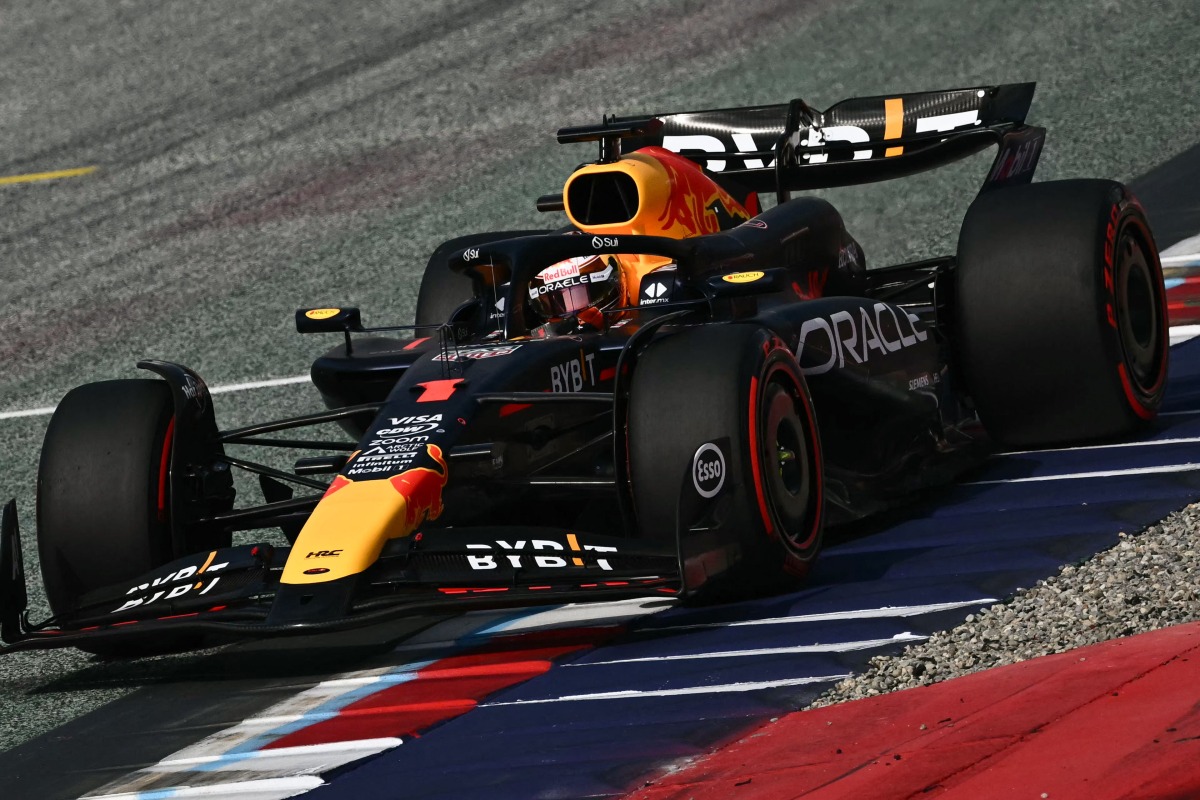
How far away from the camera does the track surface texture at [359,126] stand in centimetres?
1239

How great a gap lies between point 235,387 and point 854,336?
4984 mm

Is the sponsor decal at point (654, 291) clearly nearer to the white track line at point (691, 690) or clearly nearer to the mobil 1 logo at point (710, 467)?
the mobil 1 logo at point (710, 467)

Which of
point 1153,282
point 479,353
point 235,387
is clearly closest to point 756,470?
point 479,353

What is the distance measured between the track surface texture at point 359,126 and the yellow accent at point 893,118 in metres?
3.36

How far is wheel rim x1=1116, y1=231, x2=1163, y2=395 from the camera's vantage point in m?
6.98

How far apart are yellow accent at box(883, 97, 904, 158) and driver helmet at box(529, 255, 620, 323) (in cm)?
202

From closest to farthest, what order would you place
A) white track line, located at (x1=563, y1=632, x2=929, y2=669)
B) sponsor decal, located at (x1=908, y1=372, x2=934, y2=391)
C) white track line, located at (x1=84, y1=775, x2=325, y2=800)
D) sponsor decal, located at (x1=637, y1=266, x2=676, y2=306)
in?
1. white track line, located at (x1=84, y1=775, x2=325, y2=800)
2. white track line, located at (x1=563, y1=632, x2=929, y2=669)
3. sponsor decal, located at (x1=637, y1=266, x2=676, y2=306)
4. sponsor decal, located at (x1=908, y1=372, x2=934, y2=391)

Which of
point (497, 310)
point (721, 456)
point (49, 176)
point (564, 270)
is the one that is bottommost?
point (721, 456)

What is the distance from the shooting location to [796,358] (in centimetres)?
634

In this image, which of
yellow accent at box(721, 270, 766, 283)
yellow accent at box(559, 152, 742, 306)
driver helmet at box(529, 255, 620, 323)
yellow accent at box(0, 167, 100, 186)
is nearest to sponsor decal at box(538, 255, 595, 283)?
driver helmet at box(529, 255, 620, 323)

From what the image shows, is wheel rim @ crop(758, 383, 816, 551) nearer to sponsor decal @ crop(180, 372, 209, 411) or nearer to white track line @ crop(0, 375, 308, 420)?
sponsor decal @ crop(180, 372, 209, 411)

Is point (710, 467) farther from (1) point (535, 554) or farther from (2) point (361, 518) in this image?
(2) point (361, 518)

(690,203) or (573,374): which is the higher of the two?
(690,203)

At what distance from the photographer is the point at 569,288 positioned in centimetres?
677
